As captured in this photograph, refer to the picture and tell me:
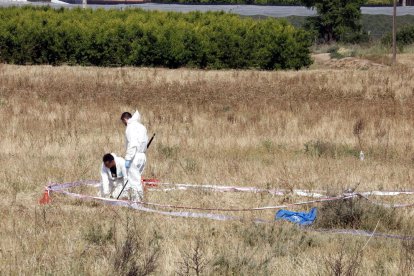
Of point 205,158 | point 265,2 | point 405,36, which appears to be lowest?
point 205,158

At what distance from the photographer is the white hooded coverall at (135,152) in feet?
41.7

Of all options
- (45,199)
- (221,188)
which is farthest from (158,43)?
(45,199)

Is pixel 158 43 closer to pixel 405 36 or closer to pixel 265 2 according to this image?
pixel 405 36

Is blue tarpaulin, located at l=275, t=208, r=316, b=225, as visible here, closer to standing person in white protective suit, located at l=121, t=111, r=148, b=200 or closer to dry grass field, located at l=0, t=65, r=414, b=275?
dry grass field, located at l=0, t=65, r=414, b=275

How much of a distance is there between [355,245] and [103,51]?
2524cm

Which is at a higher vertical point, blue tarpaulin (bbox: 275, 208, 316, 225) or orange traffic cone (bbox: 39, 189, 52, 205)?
orange traffic cone (bbox: 39, 189, 52, 205)

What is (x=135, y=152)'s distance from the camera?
502 inches

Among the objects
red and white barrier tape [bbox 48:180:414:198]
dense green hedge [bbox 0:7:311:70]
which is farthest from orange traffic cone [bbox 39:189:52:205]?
dense green hedge [bbox 0:7:311:70]

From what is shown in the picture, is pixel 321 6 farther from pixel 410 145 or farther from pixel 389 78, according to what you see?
pixel 410 145

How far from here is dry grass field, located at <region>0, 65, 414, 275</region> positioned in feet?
32.8

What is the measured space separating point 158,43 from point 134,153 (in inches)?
867

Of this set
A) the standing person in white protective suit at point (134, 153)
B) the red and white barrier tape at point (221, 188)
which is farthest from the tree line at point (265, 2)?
the standing person in white protective suit at point (134, 153)

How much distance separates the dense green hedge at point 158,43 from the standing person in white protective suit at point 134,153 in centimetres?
2138

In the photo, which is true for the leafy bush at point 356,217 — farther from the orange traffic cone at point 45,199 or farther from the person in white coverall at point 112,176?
the orange traffic cone at point 45,199
